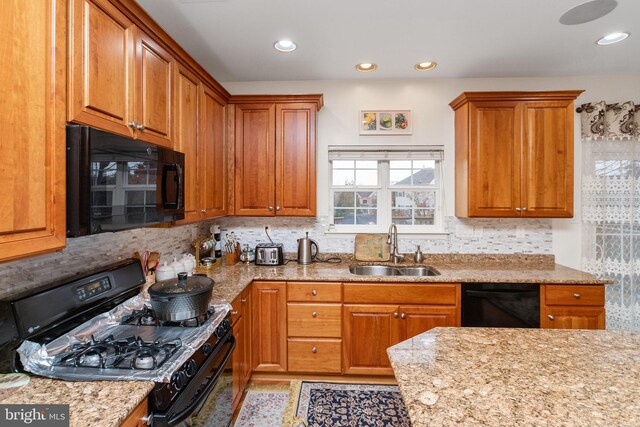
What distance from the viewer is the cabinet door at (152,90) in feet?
5.05

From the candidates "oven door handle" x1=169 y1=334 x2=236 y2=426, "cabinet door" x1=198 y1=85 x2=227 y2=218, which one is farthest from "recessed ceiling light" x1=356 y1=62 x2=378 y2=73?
"oven door handle" x1=169 y1=334 x2=236 y2=426

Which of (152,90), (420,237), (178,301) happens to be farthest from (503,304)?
(152,90)

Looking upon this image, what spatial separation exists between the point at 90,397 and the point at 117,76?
49.6 inches

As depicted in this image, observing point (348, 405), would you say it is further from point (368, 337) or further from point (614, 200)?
point (614, 200)

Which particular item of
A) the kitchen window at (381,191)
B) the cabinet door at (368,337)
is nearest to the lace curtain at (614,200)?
the kitchen window at (381,191)

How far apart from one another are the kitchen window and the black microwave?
1772 millimetres

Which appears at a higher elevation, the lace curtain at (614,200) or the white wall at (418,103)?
the white wall at (418,103)

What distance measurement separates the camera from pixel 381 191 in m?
3.12

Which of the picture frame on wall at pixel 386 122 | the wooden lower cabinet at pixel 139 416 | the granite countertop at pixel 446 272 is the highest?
the picture frame on wall at pixel 386 122

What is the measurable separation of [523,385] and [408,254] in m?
2.03

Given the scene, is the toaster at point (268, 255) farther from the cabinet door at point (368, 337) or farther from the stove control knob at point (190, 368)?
the stove control knob at point (190, 368)

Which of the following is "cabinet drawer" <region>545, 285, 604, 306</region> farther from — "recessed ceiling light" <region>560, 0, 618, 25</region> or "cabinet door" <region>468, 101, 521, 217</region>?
"recessed ceiling light" <region>560, 0, 618, 25</region>

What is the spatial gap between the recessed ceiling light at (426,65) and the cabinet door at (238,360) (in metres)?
2.48

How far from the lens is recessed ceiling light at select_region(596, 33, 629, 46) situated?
220cm
